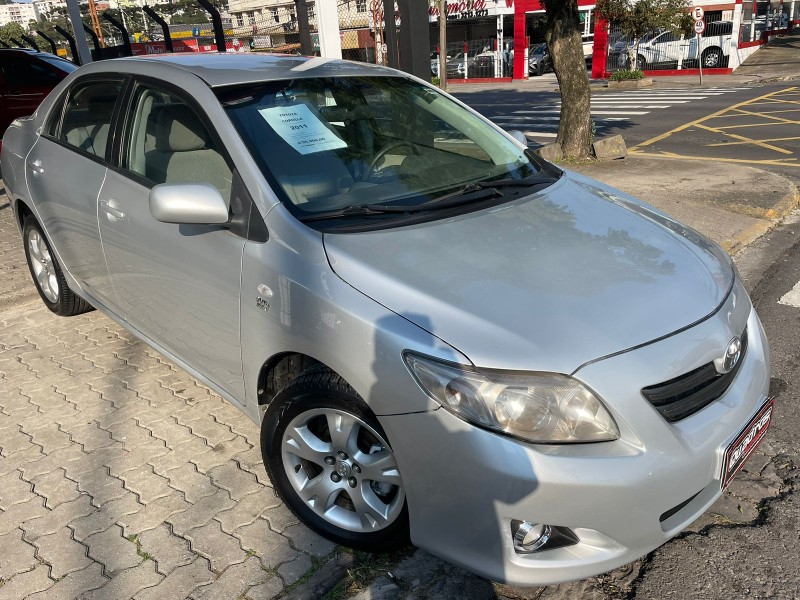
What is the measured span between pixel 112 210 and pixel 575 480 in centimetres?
257

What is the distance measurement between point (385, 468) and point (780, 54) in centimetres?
3539

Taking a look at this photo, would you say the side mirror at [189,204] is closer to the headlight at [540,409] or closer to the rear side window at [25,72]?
the headlight at [540,409]

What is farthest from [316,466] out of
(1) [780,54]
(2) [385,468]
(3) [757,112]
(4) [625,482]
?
(1) [780,54]

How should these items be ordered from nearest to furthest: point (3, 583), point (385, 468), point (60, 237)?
point (385, 468), point (3, 583), point (60, 237)

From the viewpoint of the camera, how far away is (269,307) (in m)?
2.50

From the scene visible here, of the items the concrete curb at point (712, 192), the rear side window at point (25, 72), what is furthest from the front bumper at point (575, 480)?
the rear side window at point (25, 72)

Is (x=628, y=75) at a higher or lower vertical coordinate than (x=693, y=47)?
lower

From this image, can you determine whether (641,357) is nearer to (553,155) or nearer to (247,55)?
(247,55)

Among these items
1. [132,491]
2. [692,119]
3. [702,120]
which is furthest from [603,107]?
[132,491]

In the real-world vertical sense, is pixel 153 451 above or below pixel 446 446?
below

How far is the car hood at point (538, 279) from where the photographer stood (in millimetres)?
2045

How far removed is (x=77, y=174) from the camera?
3.68 meters

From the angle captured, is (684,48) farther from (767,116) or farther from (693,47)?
(767,116)

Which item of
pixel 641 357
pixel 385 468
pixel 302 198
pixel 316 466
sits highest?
pixel 302 198
